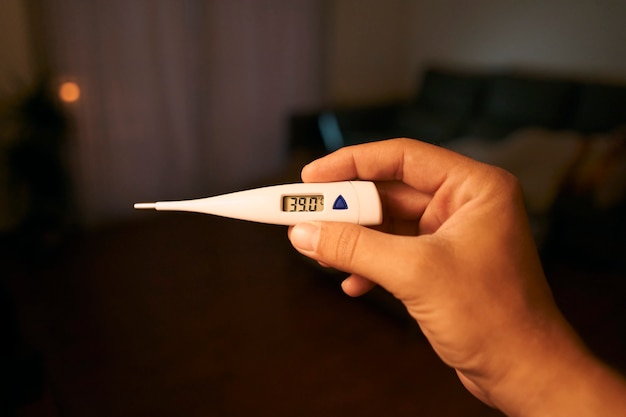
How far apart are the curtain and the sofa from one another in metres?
0.22

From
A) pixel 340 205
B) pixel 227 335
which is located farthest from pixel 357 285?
pixel 227 335

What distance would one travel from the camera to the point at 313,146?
7.52 ft

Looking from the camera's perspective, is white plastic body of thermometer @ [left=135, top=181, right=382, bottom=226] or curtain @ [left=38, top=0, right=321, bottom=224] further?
curtain @ [left=38, top=0, right=321, bottom=224]

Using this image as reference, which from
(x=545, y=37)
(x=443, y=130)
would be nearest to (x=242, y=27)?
(x=443, y=130)

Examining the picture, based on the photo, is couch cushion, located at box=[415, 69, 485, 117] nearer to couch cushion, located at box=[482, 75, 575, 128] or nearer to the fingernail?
couch cushion, located at box=[482, 75, 575, 128]

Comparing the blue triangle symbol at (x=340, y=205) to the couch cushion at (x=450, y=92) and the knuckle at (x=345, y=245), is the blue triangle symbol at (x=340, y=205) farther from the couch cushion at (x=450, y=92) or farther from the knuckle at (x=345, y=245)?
the couch cushion at (x=450, y=92)

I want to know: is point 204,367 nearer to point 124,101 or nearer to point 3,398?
point 3,398

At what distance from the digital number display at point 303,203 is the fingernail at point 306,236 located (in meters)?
0.03

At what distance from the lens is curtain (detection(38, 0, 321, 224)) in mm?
1739

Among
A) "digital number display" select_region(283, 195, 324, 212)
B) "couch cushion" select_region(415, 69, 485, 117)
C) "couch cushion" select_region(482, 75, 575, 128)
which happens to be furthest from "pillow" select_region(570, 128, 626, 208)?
"digital number display" select_region(283, 195, 324, 212)

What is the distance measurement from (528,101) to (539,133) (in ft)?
0.84

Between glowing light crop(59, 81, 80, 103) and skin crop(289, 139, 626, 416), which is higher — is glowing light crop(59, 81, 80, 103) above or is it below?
above

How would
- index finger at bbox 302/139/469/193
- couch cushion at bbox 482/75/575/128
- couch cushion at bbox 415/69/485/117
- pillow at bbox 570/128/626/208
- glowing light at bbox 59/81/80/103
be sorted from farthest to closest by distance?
1. couch cushion at bbox 415/69/485/117
2. couch cushion at bbox 482/75/575/128
3. glowing light at bbox 59/81/80/103
4. pillow at bbox 570/128/626/208
5. index finger at bbox 302/139/469/193

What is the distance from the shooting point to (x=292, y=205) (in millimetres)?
508
